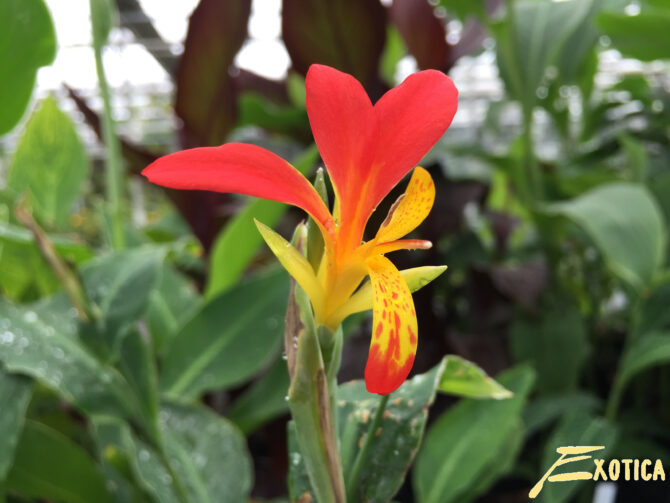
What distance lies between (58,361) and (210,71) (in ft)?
0.91

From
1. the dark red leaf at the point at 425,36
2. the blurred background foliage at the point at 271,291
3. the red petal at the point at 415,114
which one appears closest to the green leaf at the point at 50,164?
the blurred background foliage at the point at 271,291

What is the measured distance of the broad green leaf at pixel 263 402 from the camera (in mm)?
409

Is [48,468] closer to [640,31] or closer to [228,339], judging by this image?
[228,339]

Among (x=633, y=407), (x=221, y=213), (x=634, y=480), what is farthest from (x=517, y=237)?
(x=634, y=480)

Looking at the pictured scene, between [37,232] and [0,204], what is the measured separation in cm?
15

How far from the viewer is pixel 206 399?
20.0 inches

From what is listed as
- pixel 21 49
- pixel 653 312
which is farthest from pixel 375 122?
pixel 653 312

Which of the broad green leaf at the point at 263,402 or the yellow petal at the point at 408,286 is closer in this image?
the yellow petal at the point at 408,286

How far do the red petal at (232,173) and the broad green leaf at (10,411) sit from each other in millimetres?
245

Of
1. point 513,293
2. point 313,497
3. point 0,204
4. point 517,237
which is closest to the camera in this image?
point 313,497

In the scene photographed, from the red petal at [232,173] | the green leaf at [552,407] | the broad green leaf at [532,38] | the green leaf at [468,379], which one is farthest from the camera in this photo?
the broad green leaf at [532,38]

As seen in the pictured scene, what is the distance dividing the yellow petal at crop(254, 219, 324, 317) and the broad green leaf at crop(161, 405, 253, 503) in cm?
22

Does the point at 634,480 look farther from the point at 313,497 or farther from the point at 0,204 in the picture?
the point at 0,204

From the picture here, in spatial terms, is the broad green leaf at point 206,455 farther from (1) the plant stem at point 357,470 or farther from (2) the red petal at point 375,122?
(2) the red petal at point 375,122
